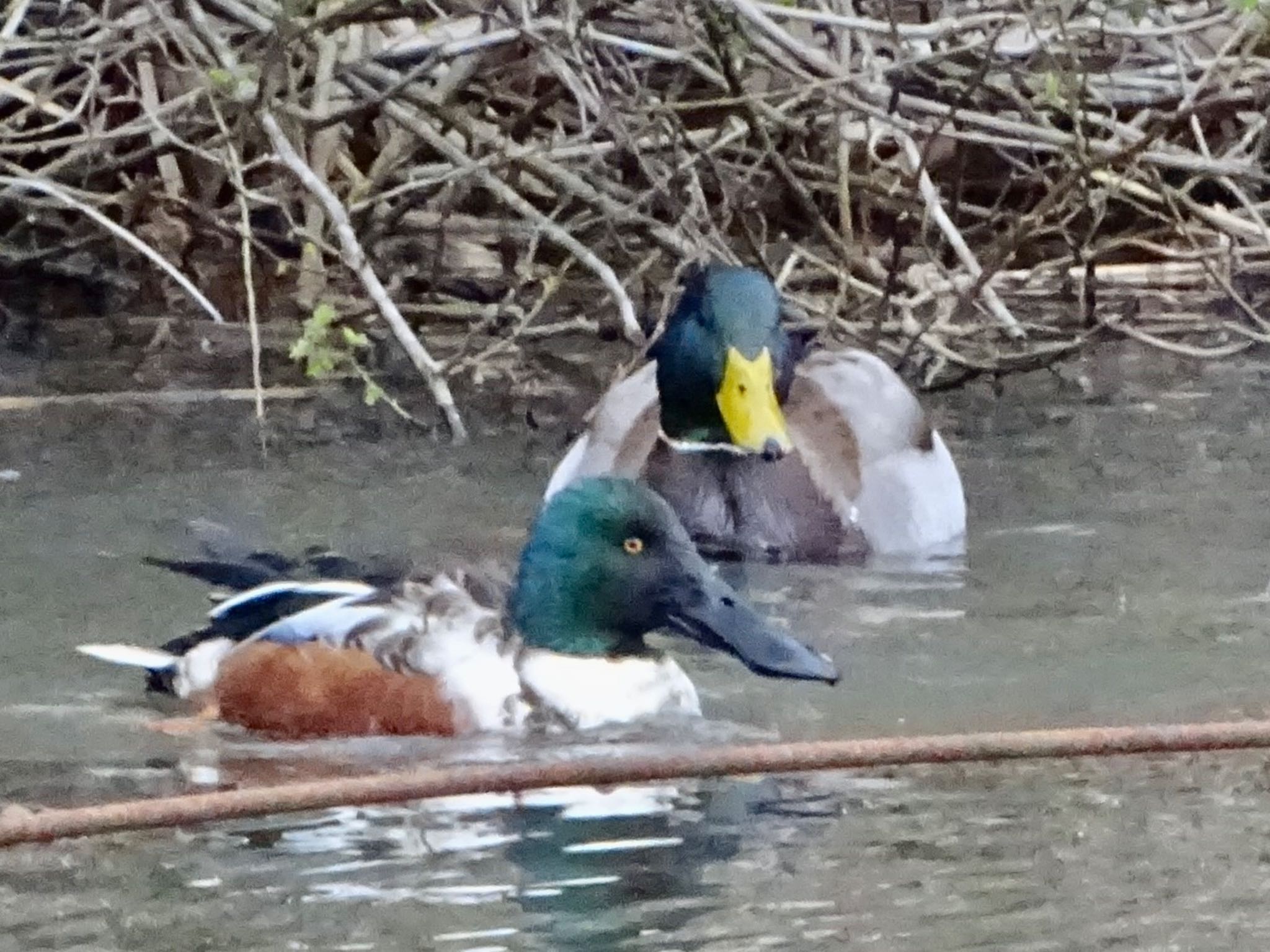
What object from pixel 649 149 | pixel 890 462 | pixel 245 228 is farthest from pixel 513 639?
pixel 649 149

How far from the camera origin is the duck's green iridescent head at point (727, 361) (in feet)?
23.0

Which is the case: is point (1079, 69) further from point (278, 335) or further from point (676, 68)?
point (278, 335)

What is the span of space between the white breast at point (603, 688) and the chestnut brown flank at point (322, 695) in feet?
0.67

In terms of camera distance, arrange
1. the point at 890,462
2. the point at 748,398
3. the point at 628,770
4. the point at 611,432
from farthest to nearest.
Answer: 1. the point at 611,432
2. the point at 890,462
3. the point at 748,398
4. the point at 628,770

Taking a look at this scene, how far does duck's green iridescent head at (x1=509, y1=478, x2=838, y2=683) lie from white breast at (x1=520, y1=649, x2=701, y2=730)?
41 mm

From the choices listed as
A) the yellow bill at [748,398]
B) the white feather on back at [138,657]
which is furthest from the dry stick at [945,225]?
the white feather on back at [138,657]

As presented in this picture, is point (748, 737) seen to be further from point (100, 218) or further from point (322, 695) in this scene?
point (100, 218)

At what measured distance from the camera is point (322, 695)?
16.2ft

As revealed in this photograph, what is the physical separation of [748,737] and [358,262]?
2622 mm

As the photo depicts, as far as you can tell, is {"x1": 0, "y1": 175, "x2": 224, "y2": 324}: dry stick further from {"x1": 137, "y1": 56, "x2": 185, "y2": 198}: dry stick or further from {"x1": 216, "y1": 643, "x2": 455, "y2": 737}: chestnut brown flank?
{"x1": 216, "y1": 643, "x2": 455, "y2": 737}: chestnut brown flank

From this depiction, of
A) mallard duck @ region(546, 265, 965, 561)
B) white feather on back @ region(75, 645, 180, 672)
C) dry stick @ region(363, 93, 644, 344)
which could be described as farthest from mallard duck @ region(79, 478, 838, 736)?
dry stick @ region(363, 93, 644, 344)

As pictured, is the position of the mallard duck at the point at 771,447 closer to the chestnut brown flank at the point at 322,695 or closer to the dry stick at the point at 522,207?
the dry stick at the point at 522,207

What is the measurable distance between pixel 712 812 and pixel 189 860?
0.87m

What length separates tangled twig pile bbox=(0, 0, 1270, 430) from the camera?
7.35m
